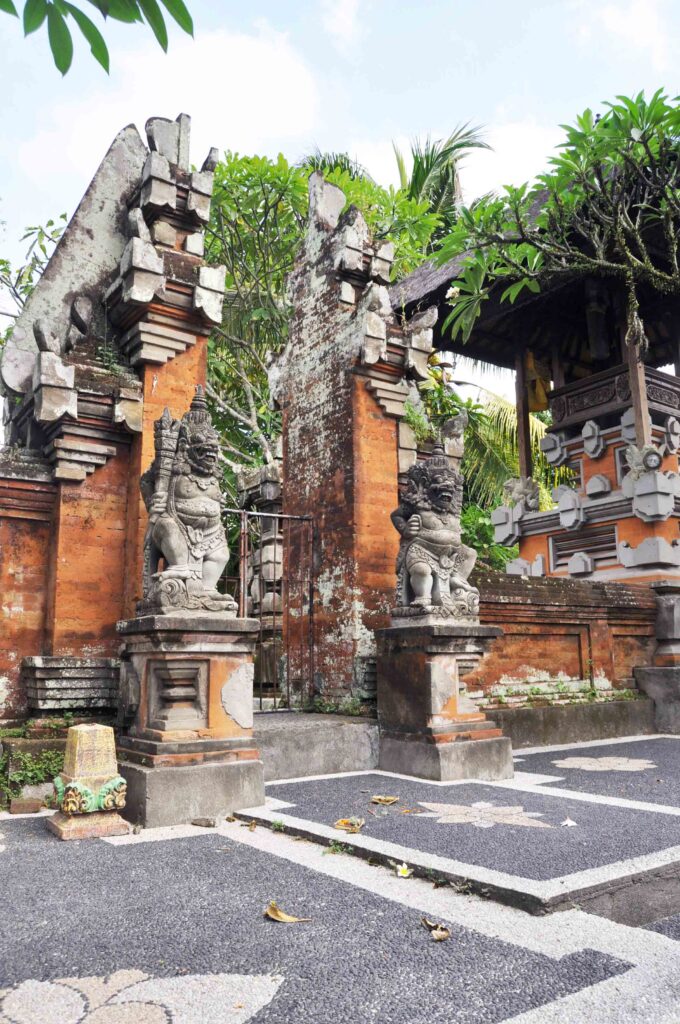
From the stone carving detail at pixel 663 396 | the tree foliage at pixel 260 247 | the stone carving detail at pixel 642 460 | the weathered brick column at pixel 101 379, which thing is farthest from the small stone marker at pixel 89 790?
the stone carving detail at pixel 663 396

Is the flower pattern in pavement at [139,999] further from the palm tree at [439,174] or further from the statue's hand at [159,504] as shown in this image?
the palm tree at [439,174]

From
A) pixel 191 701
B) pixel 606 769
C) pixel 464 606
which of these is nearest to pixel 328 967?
pixel 191 701

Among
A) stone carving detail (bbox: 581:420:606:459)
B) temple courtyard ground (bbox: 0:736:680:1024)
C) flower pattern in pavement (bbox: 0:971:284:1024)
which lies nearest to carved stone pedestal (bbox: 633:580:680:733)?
stone carving detail (bbox: 581:420:606:459)

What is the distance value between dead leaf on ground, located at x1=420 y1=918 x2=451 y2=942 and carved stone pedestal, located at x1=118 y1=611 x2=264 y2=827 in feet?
7.27

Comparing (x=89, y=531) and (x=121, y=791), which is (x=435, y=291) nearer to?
(x=89, y=531)

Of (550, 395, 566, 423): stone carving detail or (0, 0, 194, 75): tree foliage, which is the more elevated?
(550, 395, 566, 423): stone carving detail

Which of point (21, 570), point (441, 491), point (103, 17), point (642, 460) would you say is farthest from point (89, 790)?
point (642, 460)

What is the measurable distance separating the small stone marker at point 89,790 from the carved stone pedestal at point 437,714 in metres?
2.44

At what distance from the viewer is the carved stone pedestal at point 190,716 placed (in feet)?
15.2

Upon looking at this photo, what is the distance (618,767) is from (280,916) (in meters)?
4.49

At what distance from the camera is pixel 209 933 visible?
2725 millimetres

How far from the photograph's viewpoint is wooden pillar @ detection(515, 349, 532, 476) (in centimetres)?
1451

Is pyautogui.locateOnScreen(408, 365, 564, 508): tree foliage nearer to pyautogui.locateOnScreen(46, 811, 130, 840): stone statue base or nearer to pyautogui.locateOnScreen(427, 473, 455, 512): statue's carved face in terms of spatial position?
pyautogui.locateOnScreen(427, 473, 455, 512): statue's carved face

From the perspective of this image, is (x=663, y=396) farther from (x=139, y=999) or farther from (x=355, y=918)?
(x=139, y=999)
